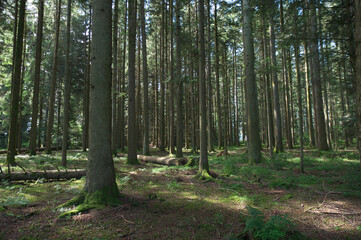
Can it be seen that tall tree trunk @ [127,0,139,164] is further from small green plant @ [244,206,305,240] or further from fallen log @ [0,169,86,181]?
small green plant @ [244,206,305,240]

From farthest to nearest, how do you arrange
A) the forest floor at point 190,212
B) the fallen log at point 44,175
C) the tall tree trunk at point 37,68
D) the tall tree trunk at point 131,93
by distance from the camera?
1. the tall tree trunk at point 37,68
2. the tall tree trunk at point 131,93
3. the fallen log at point 44,175
4. the forest floor at point 190,212

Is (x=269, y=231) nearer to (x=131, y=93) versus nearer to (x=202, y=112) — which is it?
(x=202, y=112)

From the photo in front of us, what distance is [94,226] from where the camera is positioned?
3.39 metres

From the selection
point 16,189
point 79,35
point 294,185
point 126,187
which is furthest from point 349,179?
point 79,35

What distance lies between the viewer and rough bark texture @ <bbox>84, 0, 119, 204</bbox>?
13.7 ft

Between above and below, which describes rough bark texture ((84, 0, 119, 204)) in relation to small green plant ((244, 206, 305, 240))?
above

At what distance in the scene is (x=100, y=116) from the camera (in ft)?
13.9

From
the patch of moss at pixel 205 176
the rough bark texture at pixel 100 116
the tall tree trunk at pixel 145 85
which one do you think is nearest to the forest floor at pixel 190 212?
the rough bark texture at pixel 100 116

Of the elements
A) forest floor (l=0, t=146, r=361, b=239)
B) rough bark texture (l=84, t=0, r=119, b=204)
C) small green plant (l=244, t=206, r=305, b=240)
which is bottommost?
forest floor (l=0, t=146, r=361, b=239)

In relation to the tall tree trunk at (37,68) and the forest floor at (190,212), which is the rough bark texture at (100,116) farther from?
the tall tree trunk at (37,68)

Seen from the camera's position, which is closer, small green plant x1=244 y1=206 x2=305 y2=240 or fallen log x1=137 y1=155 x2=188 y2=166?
small green plant x1=244 y1=206 x2=305 y2=240

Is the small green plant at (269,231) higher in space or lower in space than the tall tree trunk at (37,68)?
lower

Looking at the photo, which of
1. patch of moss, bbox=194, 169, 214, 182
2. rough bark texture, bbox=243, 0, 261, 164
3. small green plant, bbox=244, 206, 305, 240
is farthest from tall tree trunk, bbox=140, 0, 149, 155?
small green plant, bbox=244, 206, 305, 240

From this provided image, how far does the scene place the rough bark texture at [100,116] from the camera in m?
4.18
